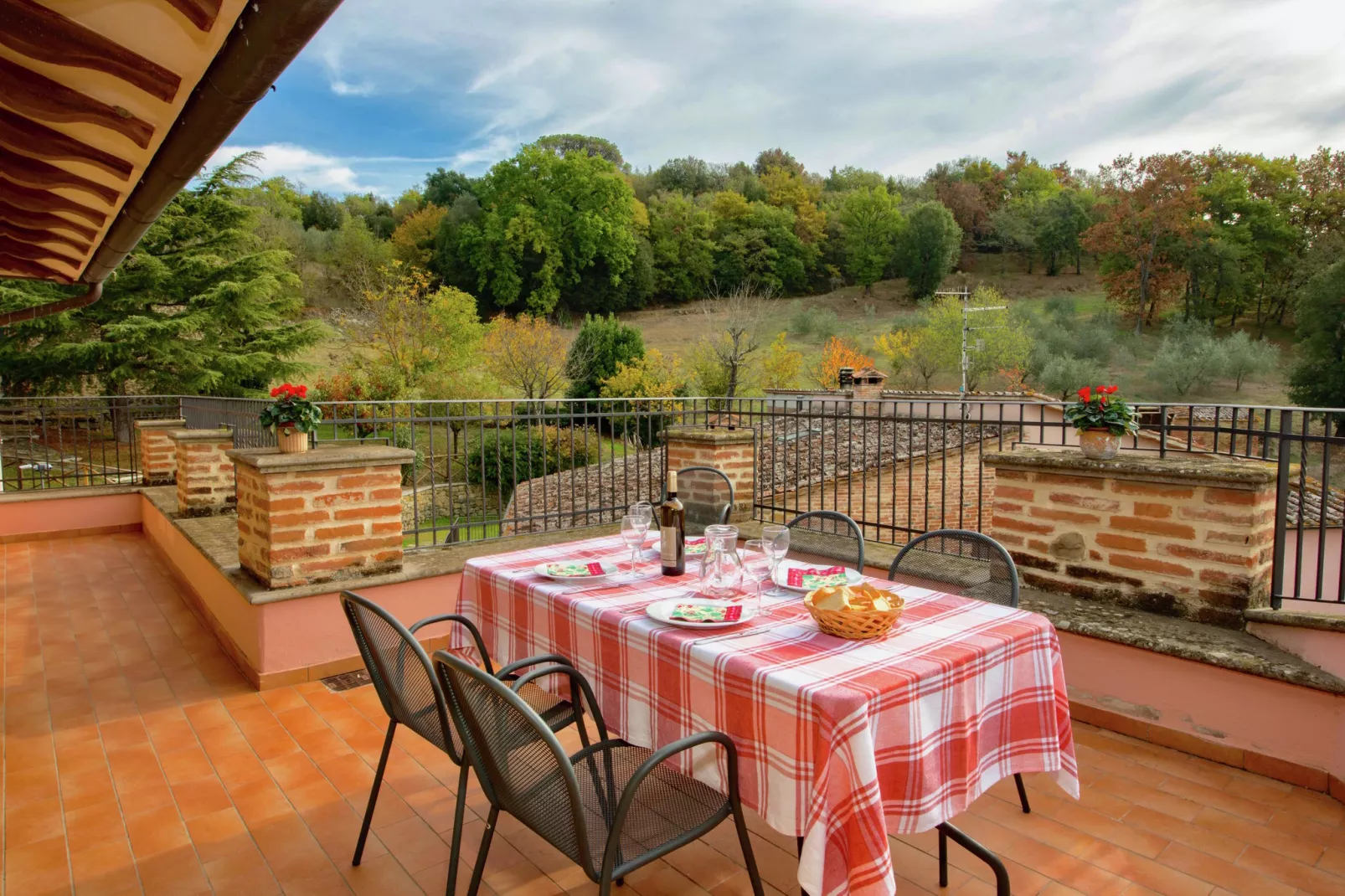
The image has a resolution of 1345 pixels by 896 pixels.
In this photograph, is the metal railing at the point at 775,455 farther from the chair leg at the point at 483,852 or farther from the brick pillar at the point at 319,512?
the chair leg at the point at 483,852

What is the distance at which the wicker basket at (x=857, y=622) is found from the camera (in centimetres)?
170

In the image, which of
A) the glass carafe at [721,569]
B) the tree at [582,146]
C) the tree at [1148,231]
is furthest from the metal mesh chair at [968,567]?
the tree at [582,146]

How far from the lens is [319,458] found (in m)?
3.37

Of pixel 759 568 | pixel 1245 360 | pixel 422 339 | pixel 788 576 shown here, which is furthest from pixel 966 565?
pixel 1245 360

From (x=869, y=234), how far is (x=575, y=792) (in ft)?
152

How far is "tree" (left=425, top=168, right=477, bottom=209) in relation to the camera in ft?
122

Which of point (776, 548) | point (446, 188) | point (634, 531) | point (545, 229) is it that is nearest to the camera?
point (776, 548)

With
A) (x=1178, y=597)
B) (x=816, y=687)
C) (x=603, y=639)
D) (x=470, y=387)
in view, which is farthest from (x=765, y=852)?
(x=470, y=387)

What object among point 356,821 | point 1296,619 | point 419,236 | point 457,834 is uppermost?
point 419,236

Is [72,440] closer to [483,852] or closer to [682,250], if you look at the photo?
[483,852]

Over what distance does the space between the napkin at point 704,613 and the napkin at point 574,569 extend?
453mm

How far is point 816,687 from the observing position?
4.58 ft

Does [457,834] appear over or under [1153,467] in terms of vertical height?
under

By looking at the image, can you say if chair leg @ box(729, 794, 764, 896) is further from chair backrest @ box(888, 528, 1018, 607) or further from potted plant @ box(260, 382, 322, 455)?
potted plant @ box(260, 382, 322, 455)
